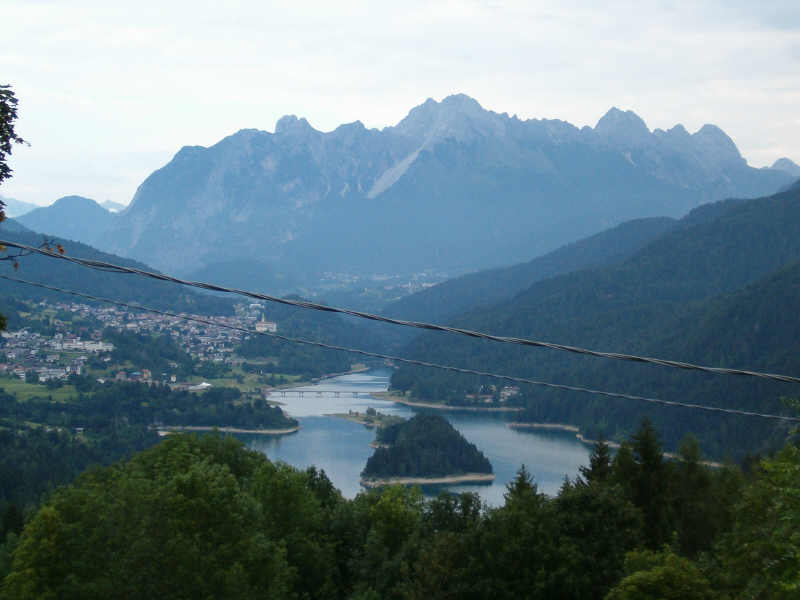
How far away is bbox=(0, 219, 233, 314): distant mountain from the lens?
524 feet

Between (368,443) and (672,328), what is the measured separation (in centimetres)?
6781

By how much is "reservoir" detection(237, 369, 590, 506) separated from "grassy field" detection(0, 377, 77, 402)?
22224 mm

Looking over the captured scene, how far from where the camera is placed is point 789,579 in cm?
1092

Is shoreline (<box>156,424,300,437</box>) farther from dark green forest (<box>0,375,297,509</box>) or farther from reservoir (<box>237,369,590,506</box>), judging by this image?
→ reservoir (<box>237,369,590,506</box>)

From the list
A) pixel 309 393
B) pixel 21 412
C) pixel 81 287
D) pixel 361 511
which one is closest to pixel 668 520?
pixel 361 511

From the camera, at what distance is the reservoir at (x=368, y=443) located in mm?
70312

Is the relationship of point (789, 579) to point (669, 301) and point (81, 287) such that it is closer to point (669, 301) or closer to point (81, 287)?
point (669, 301)

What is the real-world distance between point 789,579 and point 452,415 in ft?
350

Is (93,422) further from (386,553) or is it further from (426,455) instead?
(386,553)

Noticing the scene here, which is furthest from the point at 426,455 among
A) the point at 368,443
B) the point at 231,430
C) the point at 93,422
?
the point at 93,422

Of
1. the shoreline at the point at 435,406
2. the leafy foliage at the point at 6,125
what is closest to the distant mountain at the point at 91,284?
the shoreline at the point at 435,406

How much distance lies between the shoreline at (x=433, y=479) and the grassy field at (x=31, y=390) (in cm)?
4355

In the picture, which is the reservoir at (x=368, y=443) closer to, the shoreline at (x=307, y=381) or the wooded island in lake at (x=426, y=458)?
the wooded island in lake at (x=426, y=458)

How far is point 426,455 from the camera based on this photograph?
78.1 metres
